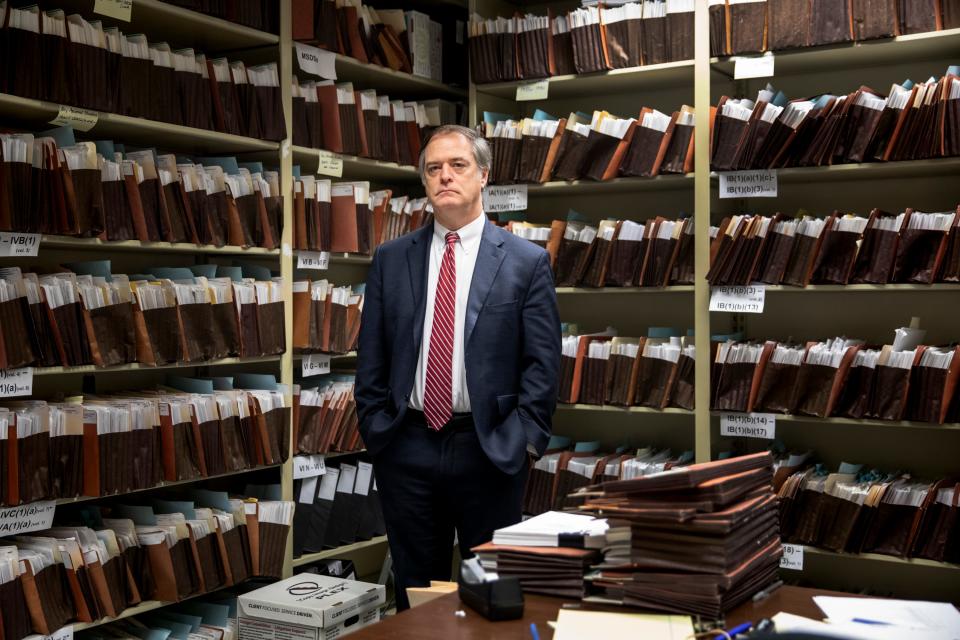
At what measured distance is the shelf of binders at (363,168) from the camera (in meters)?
3.89

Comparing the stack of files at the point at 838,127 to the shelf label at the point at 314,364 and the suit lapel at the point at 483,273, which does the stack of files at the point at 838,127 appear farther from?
the shelf label at the point at 314,364

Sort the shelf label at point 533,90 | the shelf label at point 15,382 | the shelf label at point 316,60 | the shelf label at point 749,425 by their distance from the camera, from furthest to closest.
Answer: the shelf label at point 533,90 < the shelf label at point 316,60 < the shelf label at point 749,425 < the shelf label at point 15,382

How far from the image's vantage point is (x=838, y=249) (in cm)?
355

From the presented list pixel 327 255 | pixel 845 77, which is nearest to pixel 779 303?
pixel 845 77

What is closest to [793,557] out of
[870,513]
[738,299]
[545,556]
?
[870,513]

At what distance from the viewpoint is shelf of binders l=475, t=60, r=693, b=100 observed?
3963 millimetres

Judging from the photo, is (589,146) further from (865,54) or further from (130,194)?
(130,194)

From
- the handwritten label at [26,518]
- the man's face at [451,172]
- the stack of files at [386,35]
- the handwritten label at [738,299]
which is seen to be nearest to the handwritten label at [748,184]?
the handwritten label at [738,299]

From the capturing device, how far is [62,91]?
9.68 feet

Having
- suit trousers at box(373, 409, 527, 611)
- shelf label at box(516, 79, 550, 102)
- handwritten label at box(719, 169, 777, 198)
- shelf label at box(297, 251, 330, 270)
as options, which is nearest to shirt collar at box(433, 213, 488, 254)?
suit trousers at box(373, 409, 527, 611)

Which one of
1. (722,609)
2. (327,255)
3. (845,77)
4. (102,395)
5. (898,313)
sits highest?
(845,77)

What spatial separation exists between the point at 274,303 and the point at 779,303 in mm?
2022

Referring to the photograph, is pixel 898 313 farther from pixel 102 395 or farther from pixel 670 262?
pixel 102 395

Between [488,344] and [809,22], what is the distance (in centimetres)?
186
